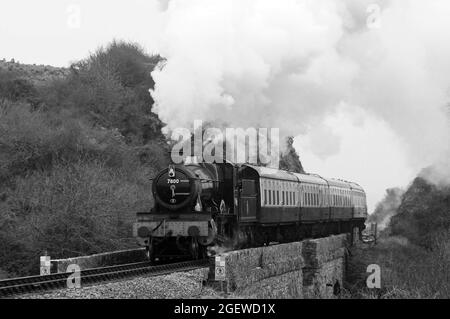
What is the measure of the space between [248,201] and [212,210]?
1699 millimetres

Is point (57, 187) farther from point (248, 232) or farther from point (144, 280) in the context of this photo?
point (144, 280)

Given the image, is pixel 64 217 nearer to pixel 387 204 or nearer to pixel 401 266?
pixel 401 266

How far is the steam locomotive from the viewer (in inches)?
709

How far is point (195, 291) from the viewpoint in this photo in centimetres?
1444

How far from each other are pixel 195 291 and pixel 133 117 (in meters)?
38.4

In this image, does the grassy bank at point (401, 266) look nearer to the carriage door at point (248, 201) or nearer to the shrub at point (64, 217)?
the carriage door at point (248, 201)

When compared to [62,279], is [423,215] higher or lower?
higher

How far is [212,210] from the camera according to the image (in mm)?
19016

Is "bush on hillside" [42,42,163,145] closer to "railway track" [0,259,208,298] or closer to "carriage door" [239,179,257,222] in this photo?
"carriage door" [239,179,257,222]

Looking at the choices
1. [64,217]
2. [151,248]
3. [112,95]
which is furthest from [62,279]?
[112,95]

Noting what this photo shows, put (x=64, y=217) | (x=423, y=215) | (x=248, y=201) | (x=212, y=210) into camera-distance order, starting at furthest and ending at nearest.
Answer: (x=423, y=215) < (x=64, y=217) < (x=248, y=201) < (x=212, y=210)

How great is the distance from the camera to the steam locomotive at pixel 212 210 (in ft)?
59.1

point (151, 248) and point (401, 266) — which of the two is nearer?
point (151, 248)
